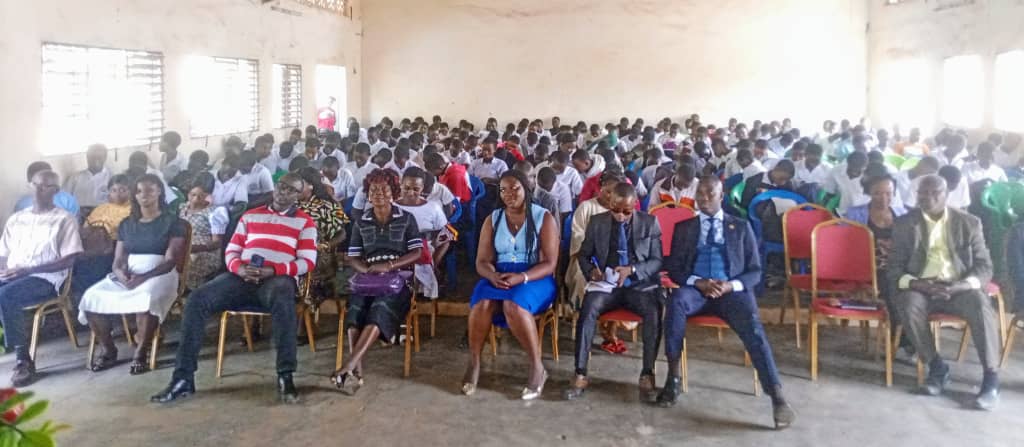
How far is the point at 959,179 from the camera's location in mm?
6570

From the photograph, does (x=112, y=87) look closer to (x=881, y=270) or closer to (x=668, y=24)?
(x=881, y=270)

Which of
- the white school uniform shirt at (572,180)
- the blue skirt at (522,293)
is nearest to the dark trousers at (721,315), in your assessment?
the blue skirt at (522,293)

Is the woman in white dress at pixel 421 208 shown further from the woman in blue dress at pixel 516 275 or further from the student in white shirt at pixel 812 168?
the student in white shirt at pixel 812 168

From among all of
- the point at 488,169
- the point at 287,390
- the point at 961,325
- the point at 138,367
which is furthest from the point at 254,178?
the point at 961,325

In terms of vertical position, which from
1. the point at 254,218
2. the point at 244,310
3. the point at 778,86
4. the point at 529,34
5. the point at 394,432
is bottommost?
the point at 394,432

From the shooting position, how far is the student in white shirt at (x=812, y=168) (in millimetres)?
7707

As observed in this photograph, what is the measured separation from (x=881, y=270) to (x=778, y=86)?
11.4 metres

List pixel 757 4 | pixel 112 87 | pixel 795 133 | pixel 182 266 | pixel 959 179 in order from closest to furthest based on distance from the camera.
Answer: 1. pixel 182 266
2. pixel 959 179
3. pixel 112 87
4. pixel 795 133
5. pixel 757 4

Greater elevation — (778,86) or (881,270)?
(778,86)

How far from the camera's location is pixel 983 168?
754cm

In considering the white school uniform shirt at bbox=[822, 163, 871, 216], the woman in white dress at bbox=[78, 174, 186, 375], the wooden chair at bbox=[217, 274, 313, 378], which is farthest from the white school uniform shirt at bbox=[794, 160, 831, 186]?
the woman in white dress at bbox=[78, 174, 186, 375]

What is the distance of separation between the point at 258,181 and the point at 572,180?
9.19ft

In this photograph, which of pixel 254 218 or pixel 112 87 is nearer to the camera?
pixel 254 218

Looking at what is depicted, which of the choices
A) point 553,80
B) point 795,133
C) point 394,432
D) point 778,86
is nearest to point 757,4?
point 778,86
